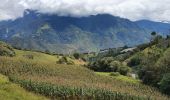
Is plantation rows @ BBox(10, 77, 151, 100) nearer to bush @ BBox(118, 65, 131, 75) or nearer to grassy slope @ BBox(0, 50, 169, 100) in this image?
grassy slope @ BBox(0, 50, 169, 100)

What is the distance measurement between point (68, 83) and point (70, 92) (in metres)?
11.4

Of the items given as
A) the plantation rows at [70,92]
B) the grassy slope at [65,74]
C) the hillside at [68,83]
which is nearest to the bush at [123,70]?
the hillside at [68,83]

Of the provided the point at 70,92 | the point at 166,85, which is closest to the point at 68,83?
the point at 70,92

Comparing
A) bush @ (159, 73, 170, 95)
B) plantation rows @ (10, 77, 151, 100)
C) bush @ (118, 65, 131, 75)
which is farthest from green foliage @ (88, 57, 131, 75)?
plantation rows @ (10, 77, 151, 100)

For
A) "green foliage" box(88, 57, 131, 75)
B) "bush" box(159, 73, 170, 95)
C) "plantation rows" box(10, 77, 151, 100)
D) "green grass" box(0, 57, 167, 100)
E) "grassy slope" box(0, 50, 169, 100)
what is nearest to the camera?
"plantation rows" box(10, 77, 151, 100)

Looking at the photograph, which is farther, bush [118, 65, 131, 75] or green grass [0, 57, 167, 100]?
bush [118, 65, 131, 75]

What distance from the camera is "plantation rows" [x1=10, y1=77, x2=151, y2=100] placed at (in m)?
97.8

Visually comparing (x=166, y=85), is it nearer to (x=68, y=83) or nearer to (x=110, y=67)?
(x=68, y=83)

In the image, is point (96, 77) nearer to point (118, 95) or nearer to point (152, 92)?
point (152, 92)

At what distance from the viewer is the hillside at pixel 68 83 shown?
99.8 meters

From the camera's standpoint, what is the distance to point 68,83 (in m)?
112

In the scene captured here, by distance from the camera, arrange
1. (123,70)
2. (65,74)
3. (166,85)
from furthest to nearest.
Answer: (123,70) < (65,74) < (166,85)

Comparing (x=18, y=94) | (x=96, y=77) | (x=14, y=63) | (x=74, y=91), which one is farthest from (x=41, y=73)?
(x=18, y=94)

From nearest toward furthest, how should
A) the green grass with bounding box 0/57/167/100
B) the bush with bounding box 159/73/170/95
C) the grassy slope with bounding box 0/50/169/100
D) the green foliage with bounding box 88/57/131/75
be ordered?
the green grass with bounding box 0/57/167/100 < the grassy slope with bounding box 0/50/169/100 < the bush with bounding box 159/73/170/95 < the green foliage with bounding box 88/57/131/75
